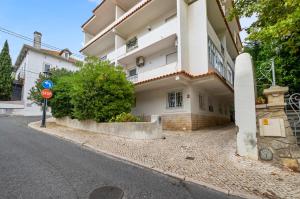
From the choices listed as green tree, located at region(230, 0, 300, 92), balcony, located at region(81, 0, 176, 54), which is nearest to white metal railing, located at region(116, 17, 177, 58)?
balcony, located at region(81, 0, 176, 54)

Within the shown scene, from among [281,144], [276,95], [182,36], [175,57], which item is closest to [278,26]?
[276,95]

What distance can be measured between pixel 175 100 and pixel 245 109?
7365 mm

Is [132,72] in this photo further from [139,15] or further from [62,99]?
[62,99]

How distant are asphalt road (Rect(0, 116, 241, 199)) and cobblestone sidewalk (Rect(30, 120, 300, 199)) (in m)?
0.48

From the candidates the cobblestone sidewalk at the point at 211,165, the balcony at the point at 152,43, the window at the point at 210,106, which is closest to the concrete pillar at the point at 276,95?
the cobblestone sidewalk at the point at 211,165

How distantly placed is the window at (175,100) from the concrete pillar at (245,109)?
22.0 ft

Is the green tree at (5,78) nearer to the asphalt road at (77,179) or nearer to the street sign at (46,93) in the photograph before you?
the street sign at (46,93)

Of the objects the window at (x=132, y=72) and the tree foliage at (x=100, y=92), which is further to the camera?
the window at (x=132, y=72)

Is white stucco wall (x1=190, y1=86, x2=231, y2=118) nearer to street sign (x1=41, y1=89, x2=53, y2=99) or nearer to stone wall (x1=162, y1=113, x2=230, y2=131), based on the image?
stone wall (x1=162, y1=113, x2=230, y2=131)

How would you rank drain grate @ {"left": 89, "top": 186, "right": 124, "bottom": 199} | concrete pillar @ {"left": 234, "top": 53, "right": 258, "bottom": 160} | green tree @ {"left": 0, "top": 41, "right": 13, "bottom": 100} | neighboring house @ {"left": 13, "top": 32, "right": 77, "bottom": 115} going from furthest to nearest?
1. green tree @ {"left": 0, "top": 41, "right": 13, "bottom": 100}
2. neighboring house @ {"left": 13, "top": 32, "right": 77, "bottom": 115}
3. concrete pillar @ {"left": 234, "top": 53, "right": 258, "bottom": 160}
4. drain grate @ {"left": 89, "top": 186, "right": 124, "bottom": 199}

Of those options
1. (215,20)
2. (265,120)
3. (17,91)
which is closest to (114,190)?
(265,120)

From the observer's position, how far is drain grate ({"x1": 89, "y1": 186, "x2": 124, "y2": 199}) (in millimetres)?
3634

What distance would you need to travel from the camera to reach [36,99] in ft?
56.9

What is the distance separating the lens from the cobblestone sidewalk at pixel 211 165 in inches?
164
